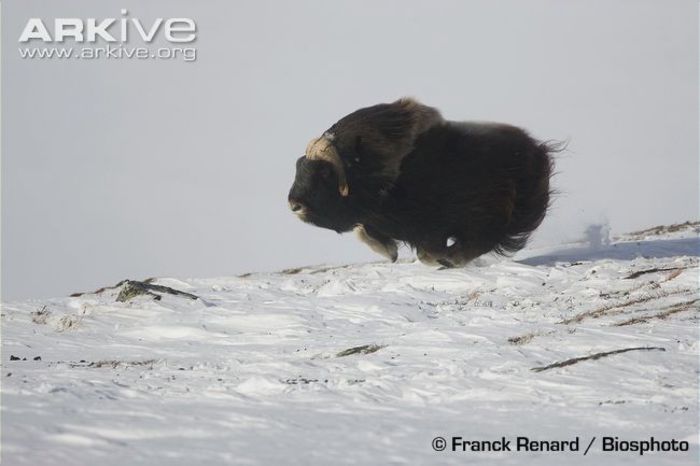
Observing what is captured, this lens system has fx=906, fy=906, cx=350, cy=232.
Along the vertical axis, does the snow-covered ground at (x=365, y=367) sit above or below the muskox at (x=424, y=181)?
below

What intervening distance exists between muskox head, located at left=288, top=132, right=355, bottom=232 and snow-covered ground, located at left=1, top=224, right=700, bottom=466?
1327 mm

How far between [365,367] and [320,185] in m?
4.93

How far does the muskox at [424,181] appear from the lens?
12.8 m

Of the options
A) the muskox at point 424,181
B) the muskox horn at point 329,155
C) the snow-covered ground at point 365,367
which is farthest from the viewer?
the muskox at point 424,181

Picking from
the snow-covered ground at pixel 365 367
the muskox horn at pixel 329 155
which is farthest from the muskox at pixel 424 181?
the snow-covered ground at pixel 365 367

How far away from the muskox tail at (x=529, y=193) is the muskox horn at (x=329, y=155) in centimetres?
277

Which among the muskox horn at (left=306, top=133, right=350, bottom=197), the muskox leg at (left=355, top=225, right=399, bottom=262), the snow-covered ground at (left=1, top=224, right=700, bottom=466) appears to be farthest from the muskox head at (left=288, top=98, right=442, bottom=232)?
the snow-covered ground at (left=1, top=224, right=700, bottom=466)

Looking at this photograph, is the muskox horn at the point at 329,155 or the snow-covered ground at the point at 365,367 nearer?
the snow-covered ground at the point at 365,367

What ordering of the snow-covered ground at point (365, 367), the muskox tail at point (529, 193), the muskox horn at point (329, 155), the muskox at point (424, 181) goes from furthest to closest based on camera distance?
the muskox tail at point (529, 193) < the muskox at point (424, 181) < the muskox horn at point (329, 155) < the snow-covered ground at point (365, 367)

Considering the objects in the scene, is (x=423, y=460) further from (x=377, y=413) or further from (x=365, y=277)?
(x=365, y=277)

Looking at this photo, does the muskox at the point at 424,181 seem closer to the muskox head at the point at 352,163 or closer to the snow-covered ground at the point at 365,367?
the muskox head at the point at 352,163

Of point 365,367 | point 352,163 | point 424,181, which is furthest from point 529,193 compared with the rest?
point 365,367

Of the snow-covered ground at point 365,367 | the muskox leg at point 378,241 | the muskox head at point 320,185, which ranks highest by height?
the muskox head at point 320,185

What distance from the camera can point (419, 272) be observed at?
1502cm
